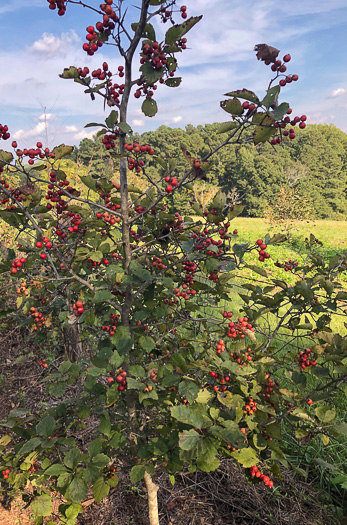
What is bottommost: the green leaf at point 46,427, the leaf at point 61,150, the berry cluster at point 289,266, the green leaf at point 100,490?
the green leaf at point 100,490

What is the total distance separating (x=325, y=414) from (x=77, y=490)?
48.4 inches

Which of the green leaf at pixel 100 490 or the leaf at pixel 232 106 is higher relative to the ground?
the leaf at pixel 232 106

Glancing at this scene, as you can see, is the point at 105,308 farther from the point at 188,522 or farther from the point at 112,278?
the point at 188,522

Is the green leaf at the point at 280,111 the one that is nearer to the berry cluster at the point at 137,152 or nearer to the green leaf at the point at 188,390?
the berry cluster at the point at 137,152

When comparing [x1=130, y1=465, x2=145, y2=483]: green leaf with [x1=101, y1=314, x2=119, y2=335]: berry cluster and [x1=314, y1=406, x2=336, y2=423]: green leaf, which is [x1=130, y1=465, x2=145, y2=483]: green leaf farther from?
[x1=314, y1=406, x2=336, y2=423]: green leaf

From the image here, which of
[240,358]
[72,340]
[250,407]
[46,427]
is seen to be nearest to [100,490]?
[46,427]

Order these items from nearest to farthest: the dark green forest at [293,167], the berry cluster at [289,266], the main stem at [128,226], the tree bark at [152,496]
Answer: the main stem at [128,226], the tree bark at [152,496], the berry cluster at [289,266], the dark green forest at [293,167]

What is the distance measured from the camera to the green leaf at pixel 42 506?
1.75 metres

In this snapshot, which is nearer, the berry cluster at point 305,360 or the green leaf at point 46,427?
the green leaf at point 46,427

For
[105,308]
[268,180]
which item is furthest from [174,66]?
[268,180]

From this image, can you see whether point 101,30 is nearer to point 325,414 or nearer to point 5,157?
point 5,157

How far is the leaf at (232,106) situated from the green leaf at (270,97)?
14cm

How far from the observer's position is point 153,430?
2.24 metres

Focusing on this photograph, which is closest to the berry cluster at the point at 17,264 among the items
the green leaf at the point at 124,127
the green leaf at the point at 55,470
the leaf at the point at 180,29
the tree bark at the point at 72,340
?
the green leaf at the point at 124,127
